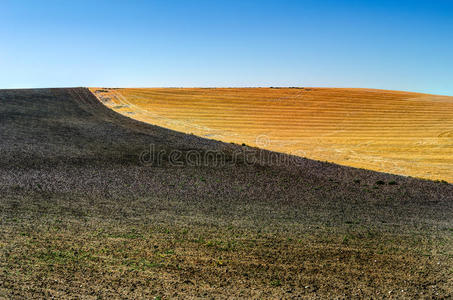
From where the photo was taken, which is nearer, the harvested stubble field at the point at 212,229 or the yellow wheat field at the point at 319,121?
the harvested stubble field at the point at 212,229

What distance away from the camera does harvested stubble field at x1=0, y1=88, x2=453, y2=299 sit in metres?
7.80

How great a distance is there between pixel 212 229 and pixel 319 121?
3759 centimetres

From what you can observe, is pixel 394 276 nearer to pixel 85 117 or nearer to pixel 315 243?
pixel 315 243

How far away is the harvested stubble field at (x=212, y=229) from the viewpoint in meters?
7.80

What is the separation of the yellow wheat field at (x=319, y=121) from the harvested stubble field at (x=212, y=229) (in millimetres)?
8418

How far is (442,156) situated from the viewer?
29.7 meters

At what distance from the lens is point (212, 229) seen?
1133 cm

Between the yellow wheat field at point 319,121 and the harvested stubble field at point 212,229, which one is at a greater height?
the yellow wheat field at point 319,121

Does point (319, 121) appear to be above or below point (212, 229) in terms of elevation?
above

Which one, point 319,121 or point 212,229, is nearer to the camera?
point 212,229

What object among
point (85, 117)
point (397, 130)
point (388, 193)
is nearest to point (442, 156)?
point (397, 130)

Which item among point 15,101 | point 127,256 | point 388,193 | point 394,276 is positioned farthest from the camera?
point 15,101

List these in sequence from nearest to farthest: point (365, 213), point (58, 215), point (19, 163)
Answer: point (58, 215) → point (365, 213) → point (19, 163)

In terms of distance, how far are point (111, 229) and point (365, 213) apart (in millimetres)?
8696
